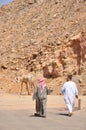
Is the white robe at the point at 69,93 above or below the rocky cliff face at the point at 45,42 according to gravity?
below

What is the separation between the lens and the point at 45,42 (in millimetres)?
46188

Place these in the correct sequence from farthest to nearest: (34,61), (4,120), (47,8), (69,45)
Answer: (47,8) < (34,61) < (69,45) < (4,120)

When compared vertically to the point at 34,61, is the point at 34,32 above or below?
above

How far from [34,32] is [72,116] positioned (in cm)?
3303

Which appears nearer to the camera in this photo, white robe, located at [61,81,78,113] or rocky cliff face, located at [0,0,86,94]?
white robe, located at [61,81,78,113]

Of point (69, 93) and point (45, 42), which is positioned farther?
point (45, 42)

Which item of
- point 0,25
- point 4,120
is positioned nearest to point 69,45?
point 0,25

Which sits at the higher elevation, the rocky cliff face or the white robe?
the rocky cliff face

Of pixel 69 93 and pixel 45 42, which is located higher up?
pixel 45 42

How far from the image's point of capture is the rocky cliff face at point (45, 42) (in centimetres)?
4056

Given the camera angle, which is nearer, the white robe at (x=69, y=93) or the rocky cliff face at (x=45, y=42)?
the white robe at (x=69, y=93)

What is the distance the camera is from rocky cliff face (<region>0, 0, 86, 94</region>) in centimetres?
4056

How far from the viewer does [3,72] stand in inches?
1786

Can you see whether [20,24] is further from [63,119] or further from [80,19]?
[63,119]
